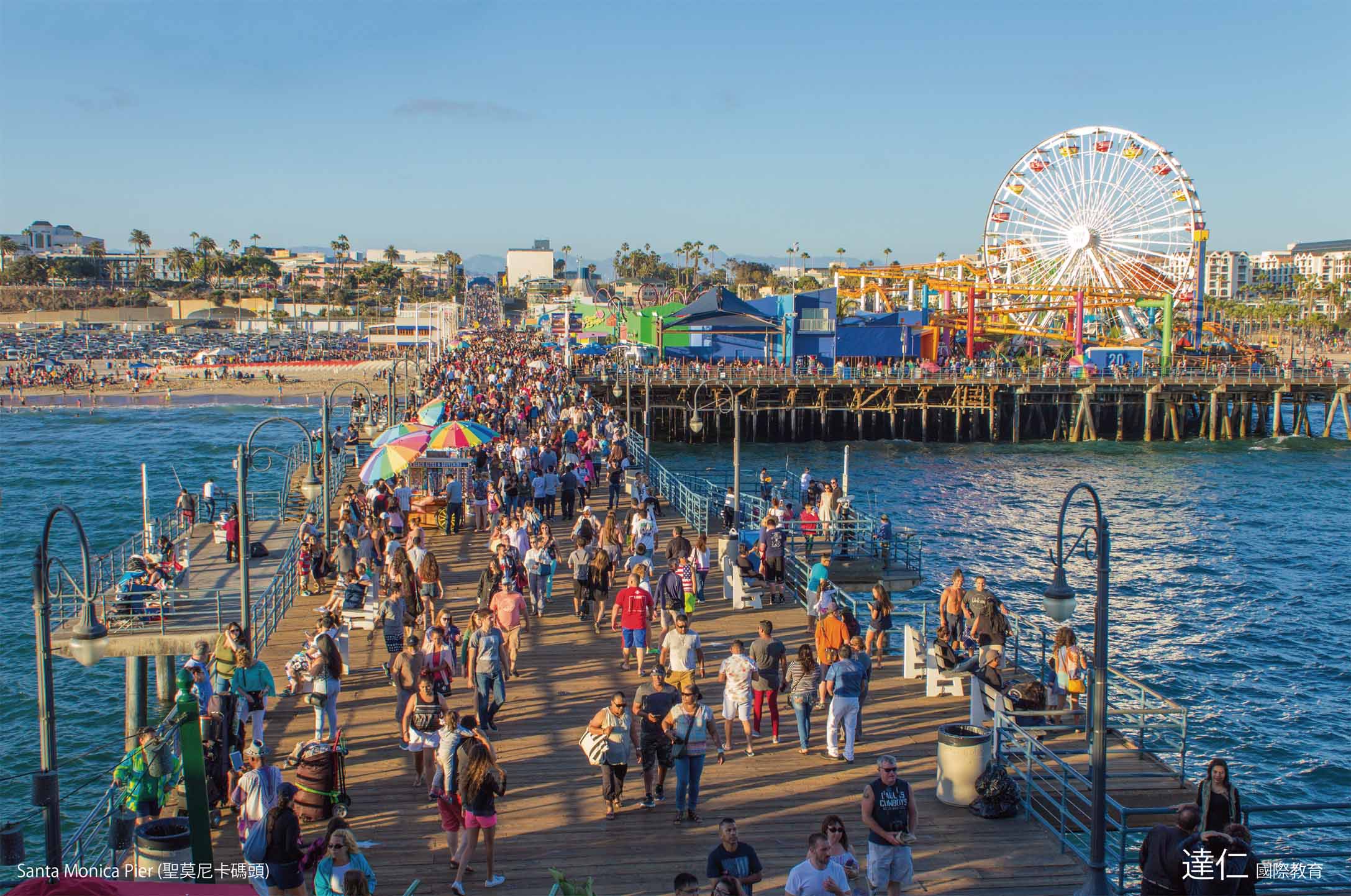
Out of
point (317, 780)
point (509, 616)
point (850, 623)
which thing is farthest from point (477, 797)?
point (850, 623)

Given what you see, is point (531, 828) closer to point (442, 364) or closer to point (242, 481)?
point (242, 481)

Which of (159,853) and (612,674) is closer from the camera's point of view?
(159,853)

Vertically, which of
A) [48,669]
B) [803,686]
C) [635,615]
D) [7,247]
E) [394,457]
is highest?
[7,247]

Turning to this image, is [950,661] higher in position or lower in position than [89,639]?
lower

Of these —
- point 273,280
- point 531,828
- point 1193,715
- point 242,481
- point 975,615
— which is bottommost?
point 1193,715

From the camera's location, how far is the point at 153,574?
1388 centimetres

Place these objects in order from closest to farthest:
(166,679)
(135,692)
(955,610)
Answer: (955,610), (135,692), (166,679)

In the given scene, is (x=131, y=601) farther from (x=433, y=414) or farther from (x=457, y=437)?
(x=433, y=414)

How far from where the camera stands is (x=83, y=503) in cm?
4094

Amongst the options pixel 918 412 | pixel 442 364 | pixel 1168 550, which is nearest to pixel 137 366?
pixel 442 364

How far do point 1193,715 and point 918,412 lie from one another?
41142mm

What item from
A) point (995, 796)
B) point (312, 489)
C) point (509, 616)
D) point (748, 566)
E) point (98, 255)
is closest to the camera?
point (995, 796)

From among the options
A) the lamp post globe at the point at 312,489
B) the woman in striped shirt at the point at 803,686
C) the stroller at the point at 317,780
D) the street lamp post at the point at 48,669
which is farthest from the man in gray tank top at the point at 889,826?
the lamp post globe at the point at 312,489

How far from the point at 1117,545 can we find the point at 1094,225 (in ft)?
152
